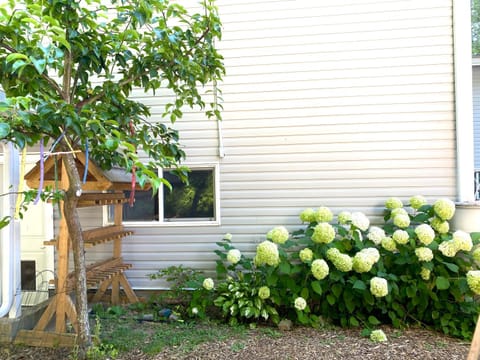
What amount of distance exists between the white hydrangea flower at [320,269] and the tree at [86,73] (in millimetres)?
1691

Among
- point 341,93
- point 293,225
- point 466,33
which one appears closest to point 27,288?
point 293,225

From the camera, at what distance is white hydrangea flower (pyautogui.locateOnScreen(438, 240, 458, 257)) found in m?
3.22

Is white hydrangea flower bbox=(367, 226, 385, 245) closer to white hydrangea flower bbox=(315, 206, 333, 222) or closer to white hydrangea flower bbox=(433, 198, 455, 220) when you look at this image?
white hydrangea flower bbox=(315, 206, 333, 222)

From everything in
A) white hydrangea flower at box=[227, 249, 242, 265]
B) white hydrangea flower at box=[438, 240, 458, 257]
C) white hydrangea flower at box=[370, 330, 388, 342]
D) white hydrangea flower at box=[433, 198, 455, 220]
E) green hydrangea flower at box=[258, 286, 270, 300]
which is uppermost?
white hydrangea flower at box=[433, 198, 455, 220]

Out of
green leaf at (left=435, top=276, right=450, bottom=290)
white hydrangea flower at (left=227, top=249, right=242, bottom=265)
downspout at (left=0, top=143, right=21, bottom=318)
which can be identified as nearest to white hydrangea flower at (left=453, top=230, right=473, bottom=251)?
green leaf at (left=435, top=276, right=450, bottom=290)

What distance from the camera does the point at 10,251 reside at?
3189mm

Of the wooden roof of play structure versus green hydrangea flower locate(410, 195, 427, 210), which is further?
green hydrangea flower locate(410, 195, 427, 210)

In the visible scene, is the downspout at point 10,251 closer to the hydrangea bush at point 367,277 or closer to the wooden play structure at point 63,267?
the wooden play structure at point 63,267

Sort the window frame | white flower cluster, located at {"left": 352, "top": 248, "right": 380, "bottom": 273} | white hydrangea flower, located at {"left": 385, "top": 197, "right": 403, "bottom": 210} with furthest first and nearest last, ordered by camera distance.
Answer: the window frame < white hydrangea flower, located at {"left": 385, "top": 197, "right": 403, "bottom": 210} < white flower cluster, located at {"left": 352, "top": 248, "right": 380, "bottom": 273}

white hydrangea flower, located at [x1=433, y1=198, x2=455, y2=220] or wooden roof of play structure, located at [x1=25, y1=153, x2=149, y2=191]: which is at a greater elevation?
wooden roof of play structure, located at [x1=25, y1=153, x2=149, y2=191]

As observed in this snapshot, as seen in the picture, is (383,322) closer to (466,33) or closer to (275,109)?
(275,109)

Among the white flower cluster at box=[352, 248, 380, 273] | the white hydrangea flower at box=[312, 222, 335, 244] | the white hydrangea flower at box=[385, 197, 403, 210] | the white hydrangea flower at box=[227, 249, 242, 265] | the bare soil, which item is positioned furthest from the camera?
the white hydrangea flower at box=[385, 197, 403, 210]

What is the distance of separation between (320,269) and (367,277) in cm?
55

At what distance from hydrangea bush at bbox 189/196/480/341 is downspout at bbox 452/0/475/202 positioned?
21.6 inches
